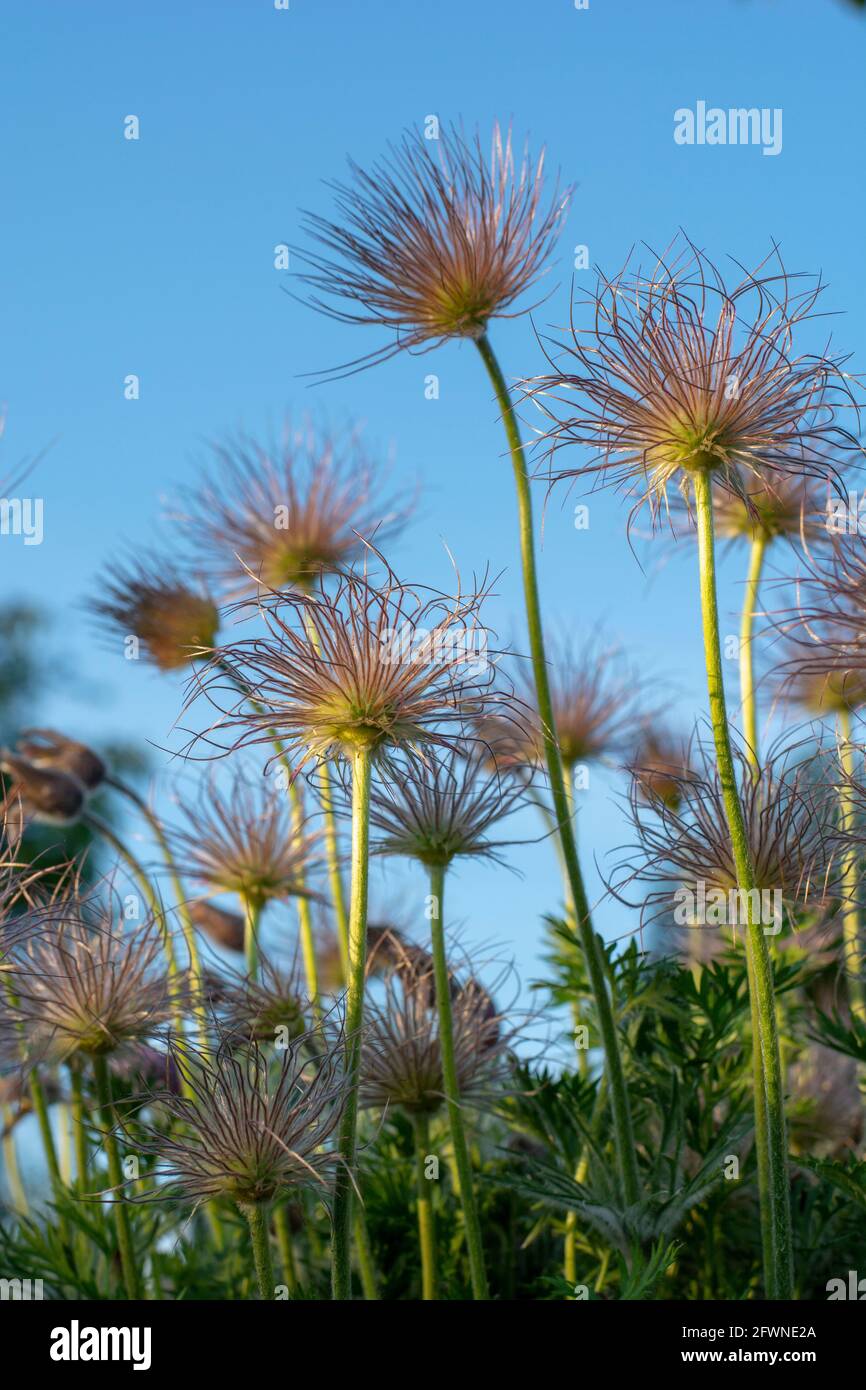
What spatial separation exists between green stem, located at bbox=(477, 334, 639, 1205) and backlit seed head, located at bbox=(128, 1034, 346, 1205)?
23.3 inches

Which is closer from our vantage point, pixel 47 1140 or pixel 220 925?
pixel 47 1140

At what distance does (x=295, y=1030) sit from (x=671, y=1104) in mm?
857

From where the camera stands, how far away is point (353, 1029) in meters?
2.32

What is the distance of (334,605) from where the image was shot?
2.56m

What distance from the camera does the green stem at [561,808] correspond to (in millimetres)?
2693

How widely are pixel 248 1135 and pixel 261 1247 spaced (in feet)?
0.57

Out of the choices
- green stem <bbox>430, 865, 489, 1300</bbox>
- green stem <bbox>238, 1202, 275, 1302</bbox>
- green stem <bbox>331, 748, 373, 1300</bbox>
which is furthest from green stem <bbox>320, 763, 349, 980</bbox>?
green stem <bbox>238, 1202, 275, 1302</bbox>

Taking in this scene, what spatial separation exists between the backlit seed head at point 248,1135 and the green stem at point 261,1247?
0.5 inches

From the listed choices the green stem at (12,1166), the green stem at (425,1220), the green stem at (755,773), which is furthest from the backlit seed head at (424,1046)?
the green stem at (12,1166)

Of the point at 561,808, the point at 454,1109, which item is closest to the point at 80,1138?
the point at 454,1109

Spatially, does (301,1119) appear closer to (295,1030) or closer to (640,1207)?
(640,1207)

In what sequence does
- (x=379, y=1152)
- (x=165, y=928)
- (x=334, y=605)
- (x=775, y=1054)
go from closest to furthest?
1. (x=775, y=1054)
2. (x=334, y=605)
3. (x=165, y=928)
4. (x=379, y=1152)

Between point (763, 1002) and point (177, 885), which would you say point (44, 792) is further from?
point (763, 1002)
